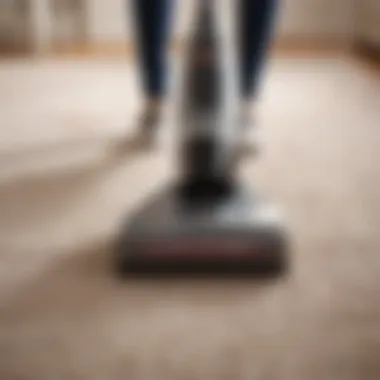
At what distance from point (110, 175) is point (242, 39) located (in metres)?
0.44

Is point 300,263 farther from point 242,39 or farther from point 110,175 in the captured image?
point 242,39

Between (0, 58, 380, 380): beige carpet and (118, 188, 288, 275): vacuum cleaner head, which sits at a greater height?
(118, 188, 288, 275): vacuum cleaner head

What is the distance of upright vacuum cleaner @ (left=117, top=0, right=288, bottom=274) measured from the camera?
3.14 feet

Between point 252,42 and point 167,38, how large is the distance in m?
0.18

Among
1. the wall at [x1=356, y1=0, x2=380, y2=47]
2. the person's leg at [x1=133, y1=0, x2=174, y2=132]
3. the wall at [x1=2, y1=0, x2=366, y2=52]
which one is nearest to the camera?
the person's leg at [x1=133, y1=0, x2=174, y2=132]

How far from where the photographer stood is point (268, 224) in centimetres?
96

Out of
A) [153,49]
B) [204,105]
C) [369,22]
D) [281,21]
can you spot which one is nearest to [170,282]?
[204,105]

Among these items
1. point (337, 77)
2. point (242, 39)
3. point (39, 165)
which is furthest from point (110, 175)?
point (337, 77)

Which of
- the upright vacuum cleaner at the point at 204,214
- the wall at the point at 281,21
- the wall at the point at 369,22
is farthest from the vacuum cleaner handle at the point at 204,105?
the wall at the point at 281,21

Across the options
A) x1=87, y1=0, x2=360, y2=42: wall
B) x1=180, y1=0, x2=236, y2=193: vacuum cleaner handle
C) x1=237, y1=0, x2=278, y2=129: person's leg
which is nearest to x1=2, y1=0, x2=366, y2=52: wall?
Answer: x1=87, y1=0, x2=360, y2=42: wall

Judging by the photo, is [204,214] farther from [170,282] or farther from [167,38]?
[167,38]

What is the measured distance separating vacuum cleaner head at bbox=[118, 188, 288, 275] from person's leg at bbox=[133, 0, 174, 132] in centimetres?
65

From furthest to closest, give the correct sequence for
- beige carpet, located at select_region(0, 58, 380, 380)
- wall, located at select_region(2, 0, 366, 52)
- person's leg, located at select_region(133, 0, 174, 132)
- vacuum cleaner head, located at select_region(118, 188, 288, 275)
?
wall, located at select_region(2, 0, 366, 52) → person's leg, located at select_region(133, 0, 174, 132) → vacuum cleaner head, located at select_region(118, 188, 288, 275) → beige carpet, located at select_region(0, 58, 380, 380)

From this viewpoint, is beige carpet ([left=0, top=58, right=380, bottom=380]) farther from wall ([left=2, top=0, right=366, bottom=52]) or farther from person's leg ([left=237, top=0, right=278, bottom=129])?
wall ([left=2, top=0, right=366, bottom=52])
